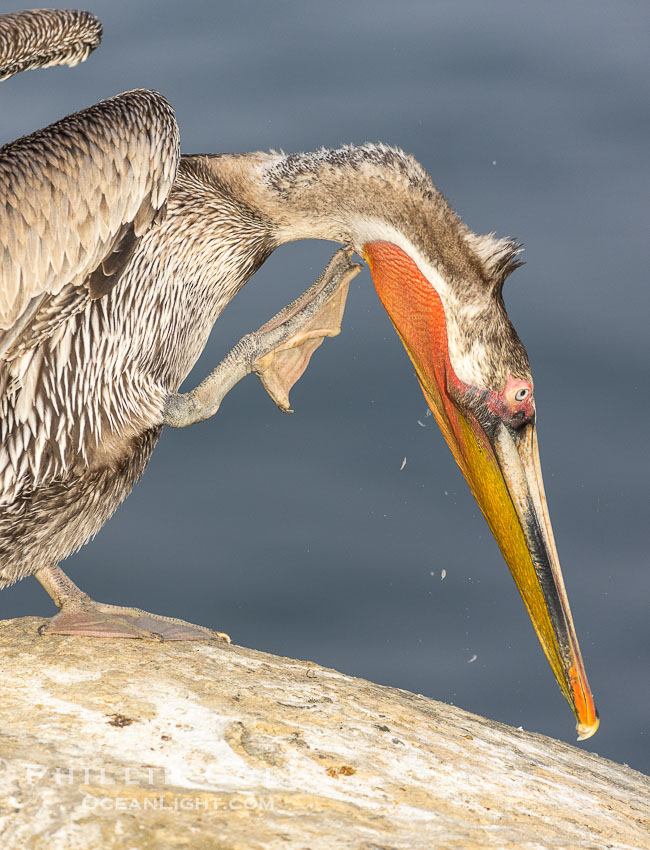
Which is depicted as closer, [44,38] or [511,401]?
[511,401]

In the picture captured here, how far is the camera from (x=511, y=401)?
10.6 feet

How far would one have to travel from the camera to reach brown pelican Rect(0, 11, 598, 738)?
2.94 meters

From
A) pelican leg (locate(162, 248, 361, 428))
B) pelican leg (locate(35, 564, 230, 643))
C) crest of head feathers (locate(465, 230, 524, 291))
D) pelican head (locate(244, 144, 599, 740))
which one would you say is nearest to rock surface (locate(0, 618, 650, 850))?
pelican leg (locate(35, 564, 230, 643))

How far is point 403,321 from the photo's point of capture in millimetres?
3480

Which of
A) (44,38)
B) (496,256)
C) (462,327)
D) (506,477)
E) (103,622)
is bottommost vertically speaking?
(103,622)

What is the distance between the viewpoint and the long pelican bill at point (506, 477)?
328cm

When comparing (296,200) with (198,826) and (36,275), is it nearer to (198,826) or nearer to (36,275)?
(36,275)

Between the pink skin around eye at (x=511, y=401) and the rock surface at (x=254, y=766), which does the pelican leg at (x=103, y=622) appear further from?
the pink skin around eye at (x=511, y=401)

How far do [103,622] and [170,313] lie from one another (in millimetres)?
1066

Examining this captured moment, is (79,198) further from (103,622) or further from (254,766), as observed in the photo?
(254,766)

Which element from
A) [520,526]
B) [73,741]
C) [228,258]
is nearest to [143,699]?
[73,741]

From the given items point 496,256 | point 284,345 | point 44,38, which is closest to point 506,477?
point 496,256

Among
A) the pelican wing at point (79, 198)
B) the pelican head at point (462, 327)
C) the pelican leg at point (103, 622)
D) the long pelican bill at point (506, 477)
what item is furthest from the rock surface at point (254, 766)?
the pelican wing at point (79, 198)

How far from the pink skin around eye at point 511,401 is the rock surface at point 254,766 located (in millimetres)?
971
